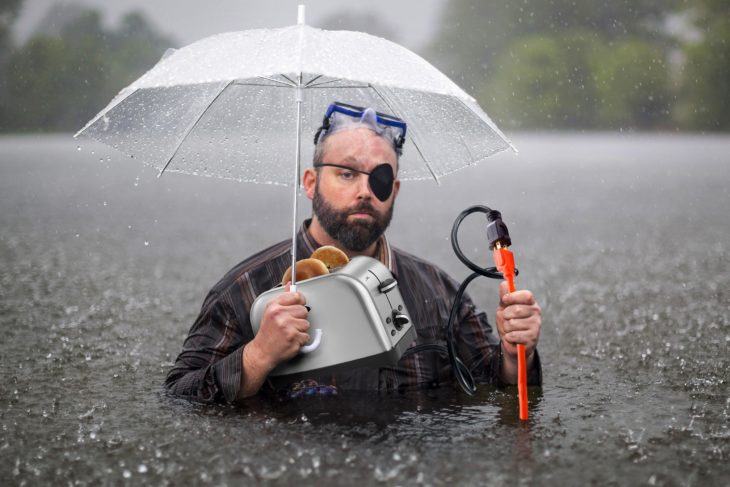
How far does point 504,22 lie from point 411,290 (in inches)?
2376

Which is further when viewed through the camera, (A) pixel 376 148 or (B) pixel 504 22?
(B) pixel 504 22

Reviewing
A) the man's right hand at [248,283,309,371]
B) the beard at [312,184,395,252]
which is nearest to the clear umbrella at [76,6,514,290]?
the beard at [312,184,395,252]

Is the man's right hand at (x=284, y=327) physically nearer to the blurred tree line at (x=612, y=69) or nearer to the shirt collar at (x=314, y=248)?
the shirt collar at (x=314, y=248)

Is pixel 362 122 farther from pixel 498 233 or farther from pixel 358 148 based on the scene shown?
pixel 498 233

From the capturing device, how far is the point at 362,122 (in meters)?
4.21

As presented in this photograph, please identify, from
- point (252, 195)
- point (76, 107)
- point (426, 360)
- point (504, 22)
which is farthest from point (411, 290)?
point (504, 22)

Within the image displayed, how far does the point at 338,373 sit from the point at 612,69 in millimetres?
52689

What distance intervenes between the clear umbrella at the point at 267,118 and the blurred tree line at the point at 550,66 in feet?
146

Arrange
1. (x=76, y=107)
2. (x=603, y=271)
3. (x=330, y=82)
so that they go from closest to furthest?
(x=330, y=82), (x=603, y=271), (x=76, y=107)

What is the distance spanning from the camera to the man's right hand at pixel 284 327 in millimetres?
3699

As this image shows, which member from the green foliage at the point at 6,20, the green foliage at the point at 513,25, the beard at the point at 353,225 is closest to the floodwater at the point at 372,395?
the beard at the point at 353,225

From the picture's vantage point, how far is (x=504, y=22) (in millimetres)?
62906

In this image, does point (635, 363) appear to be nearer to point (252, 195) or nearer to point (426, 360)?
point (426, 360)

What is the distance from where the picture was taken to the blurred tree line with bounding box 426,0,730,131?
52.7 meters
